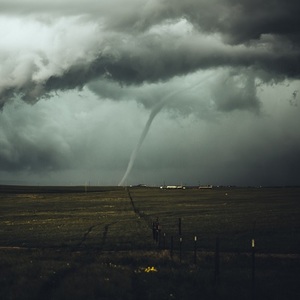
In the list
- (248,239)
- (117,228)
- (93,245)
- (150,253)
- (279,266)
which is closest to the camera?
(279,266)

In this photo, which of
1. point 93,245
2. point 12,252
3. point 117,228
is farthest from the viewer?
point 117,228

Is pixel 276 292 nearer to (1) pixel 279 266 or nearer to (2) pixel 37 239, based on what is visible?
(1) pixel 279 266

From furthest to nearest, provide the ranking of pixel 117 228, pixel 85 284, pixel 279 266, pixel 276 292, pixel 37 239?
1. pixel 117 228
2. pixel 37 239
3. pixel 279 266
4. pixel 85 284
5. pixel 276 292

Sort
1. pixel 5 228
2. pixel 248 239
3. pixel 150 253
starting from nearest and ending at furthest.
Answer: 1. pixel 150 253
2. pixel 248 239
3. pixel 5 228

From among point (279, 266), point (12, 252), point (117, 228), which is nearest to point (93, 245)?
point (12, 252)

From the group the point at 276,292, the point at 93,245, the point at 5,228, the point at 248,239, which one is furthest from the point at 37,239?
the point at 276,292

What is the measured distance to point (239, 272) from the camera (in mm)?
22875

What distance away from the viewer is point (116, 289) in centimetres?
1855

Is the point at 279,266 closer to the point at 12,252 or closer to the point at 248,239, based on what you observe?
the point at 248,239

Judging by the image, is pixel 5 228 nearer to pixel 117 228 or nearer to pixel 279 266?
pixel 117 228

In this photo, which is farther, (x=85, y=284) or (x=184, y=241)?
(x=184, y=241)

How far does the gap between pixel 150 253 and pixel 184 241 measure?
833 cm

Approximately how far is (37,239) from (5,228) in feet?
47.1

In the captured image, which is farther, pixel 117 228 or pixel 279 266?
pixel 117 228
